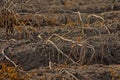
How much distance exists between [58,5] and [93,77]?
5070mm

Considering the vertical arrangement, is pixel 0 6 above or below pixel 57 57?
above

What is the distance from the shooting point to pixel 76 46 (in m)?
5.24

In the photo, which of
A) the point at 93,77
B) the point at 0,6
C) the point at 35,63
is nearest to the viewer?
the point at 93,77

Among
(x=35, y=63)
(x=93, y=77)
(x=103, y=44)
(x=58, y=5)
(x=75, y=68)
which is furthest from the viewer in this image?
(x=58, y=5)

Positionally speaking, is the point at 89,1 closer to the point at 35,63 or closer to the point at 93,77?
the point at 35,63

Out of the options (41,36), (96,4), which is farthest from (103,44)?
(96,4)

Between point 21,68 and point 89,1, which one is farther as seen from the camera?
point 89,1

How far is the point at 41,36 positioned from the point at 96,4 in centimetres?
347

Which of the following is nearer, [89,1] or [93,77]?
[93,77]

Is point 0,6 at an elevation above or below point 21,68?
above

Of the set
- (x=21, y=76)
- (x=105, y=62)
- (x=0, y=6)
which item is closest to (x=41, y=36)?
(x=0, y=6)

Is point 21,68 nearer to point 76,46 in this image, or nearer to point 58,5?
point 76,46

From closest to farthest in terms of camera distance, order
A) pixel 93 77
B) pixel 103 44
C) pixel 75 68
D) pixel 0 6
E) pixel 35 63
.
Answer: pixel 93 77 → pixel 75 68 → pixel 35 63 → pixel 103 44 → pixel 0 6

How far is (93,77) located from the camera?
4.38 metres
